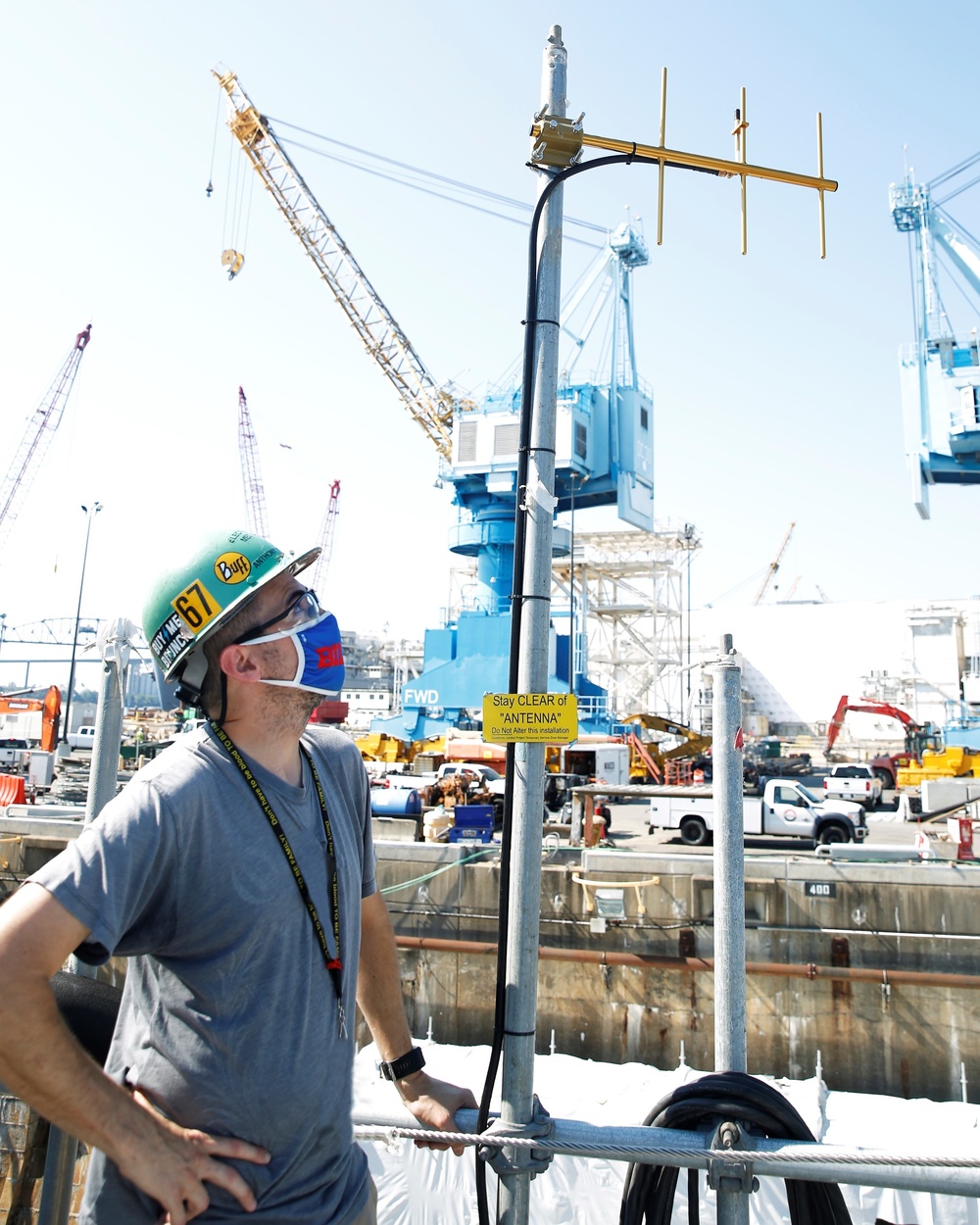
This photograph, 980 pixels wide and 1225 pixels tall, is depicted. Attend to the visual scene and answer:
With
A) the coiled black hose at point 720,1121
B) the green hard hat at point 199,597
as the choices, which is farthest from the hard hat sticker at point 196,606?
the coiled black hose at point 720,1121

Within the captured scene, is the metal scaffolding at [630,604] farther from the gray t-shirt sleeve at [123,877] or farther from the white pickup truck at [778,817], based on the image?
the gray t-shirt sleeve at [123,877]

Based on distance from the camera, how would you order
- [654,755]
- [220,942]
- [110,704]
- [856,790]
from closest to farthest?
1. [220,942]
2. [110,704]
3. [856,790]
4. [654,755]

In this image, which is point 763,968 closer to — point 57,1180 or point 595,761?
point 57,1180

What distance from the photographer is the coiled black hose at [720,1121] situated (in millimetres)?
2320

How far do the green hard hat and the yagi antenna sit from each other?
213cm

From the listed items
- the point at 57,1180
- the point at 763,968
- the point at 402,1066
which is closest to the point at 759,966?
the point at 763,968

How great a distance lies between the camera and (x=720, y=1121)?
2.33m

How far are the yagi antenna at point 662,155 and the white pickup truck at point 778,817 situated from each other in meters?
16.2

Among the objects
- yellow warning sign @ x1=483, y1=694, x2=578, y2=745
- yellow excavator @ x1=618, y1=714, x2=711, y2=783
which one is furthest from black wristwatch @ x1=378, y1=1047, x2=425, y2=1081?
yellow excavator @ x1=618, y1=714, x2=711, y2=783

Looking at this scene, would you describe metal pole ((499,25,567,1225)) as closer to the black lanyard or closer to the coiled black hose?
the coiled black hose

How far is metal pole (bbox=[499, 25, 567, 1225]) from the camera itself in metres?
2.56

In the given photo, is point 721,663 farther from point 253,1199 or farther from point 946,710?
point 946,710

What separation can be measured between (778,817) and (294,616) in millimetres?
19597

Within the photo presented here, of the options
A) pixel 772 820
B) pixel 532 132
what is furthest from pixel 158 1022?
pixel 772 820
